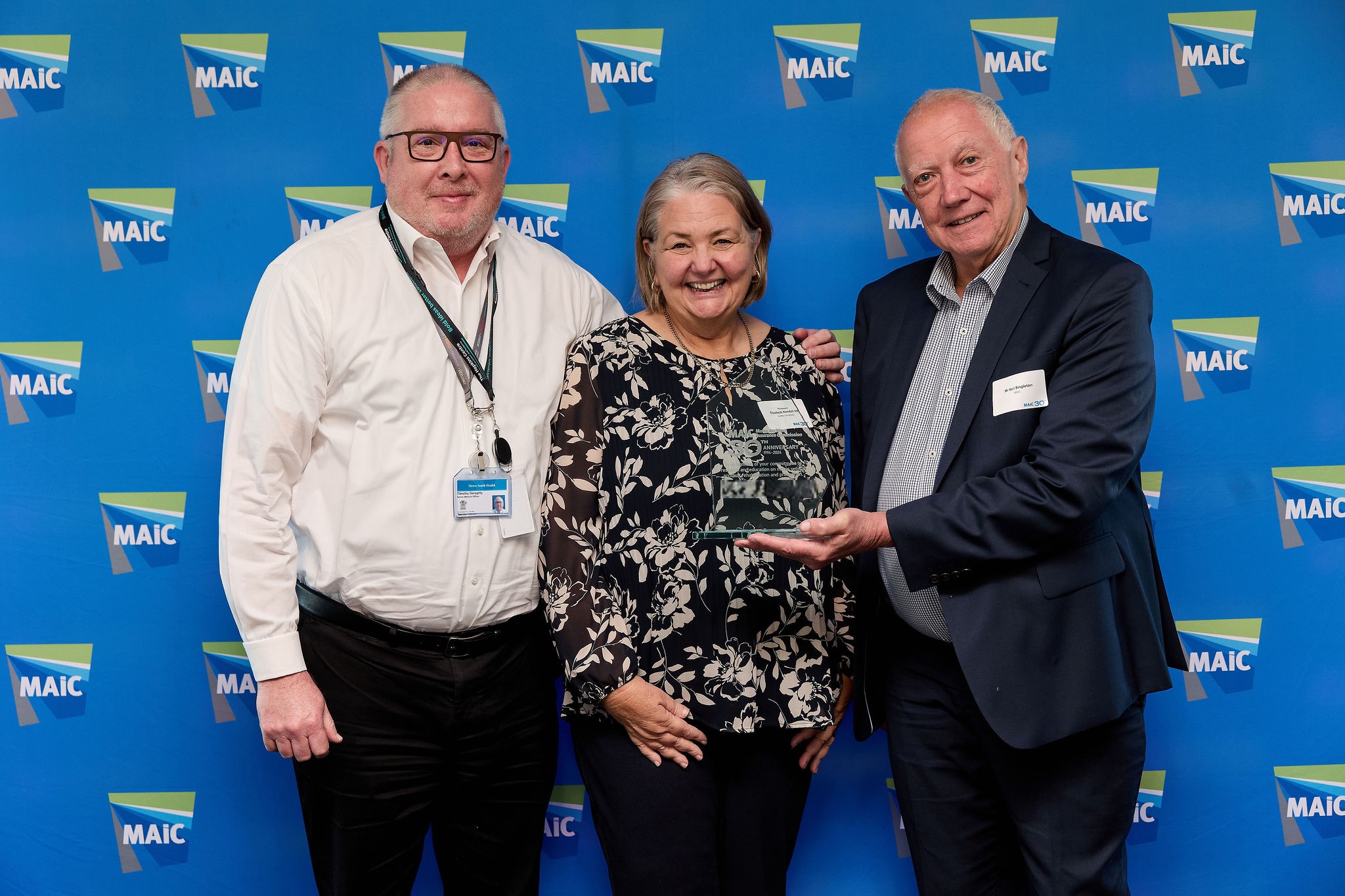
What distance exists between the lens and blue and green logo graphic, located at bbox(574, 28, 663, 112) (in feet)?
7.63

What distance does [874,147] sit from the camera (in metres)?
2.37

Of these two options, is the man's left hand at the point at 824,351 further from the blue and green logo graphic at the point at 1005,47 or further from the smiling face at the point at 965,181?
the blue and green logo graphic at the point at 1005,47

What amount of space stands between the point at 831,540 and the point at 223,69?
1962 mm

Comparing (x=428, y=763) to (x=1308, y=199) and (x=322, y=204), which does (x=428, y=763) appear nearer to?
(x=322, y=204)

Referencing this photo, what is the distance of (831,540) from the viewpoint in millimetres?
1608

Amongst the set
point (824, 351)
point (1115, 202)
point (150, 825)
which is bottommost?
point (150, 825)

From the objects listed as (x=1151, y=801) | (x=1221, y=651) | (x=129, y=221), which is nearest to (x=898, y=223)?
(x=1221, y=651)

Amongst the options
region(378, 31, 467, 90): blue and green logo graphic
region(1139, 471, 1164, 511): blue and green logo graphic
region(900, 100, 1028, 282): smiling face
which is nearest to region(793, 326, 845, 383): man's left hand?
region(900, 100, 1028, 282): smiling face

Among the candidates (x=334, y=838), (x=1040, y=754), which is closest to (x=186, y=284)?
(x=334, y=838)

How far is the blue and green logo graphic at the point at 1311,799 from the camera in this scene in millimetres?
2465

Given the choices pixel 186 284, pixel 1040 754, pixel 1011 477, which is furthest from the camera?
pixel 186 284

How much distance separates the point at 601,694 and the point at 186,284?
159 centimetres

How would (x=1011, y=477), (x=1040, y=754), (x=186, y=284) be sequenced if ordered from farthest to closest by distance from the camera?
(x=186, y=284)
(x=1040, y=754)
(x=1011, y=477)

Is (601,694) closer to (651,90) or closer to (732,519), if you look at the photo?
(732,519)
